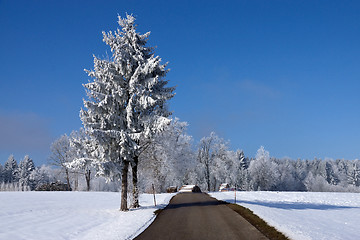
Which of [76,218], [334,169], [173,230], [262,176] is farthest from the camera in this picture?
[334,169]

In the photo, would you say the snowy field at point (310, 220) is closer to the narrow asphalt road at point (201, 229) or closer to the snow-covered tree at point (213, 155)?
the narrow asphalt road at point (201, 229)

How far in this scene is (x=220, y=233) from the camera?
9398 millimetres

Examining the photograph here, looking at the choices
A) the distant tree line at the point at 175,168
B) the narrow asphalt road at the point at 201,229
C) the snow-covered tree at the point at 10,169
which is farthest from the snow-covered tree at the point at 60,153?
the snow-covered tree at the point at 10,169

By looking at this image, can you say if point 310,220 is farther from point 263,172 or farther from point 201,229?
point 263,172

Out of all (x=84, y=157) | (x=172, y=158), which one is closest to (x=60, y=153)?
(x=172, y=158)

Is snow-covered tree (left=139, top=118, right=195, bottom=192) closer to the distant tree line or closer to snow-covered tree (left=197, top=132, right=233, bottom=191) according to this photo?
the distant tree line

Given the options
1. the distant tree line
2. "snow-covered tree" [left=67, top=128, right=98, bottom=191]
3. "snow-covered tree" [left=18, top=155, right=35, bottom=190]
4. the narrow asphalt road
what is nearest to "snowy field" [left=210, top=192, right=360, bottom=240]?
the narrow asphalt road

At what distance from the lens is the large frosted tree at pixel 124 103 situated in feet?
55.1

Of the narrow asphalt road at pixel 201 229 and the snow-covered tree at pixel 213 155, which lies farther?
the snow-covered tree at pixel 213 155

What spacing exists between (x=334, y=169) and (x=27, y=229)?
498 feet

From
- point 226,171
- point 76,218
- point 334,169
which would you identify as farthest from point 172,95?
point 334,169

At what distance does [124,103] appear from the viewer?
1859cm

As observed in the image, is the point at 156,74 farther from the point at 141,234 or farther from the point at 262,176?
the point at 262,176

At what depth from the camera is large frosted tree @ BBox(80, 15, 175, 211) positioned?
55.1 ft
